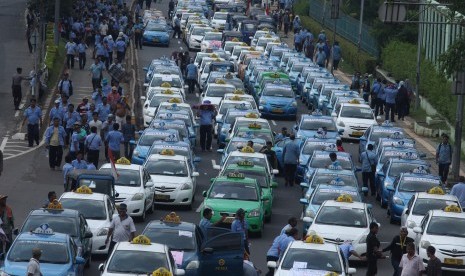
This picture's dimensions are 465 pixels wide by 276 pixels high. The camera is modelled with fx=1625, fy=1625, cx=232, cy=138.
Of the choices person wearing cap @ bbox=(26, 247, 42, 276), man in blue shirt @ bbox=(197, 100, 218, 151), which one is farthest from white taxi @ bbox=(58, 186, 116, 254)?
man in blue shirt @ bbox=(197, 100, 218, 151)

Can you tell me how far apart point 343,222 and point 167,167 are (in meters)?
7.38

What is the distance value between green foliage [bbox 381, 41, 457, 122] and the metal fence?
14.7 ft

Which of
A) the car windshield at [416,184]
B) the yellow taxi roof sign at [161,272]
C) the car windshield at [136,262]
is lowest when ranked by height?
Result: the car windshield at [416,184]

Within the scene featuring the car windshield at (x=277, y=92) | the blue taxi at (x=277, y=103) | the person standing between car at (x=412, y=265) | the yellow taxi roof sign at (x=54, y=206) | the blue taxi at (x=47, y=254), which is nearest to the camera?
the blue taxi at (x=47, y=254)

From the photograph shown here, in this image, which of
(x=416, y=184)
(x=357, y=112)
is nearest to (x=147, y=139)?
(x=416, y=184)

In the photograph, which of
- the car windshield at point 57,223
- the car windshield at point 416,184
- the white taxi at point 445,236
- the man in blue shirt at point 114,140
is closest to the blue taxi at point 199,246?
the car windshield at point 57,223

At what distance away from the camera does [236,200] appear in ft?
119

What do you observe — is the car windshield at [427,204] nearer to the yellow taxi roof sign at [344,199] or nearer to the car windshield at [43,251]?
the yellow taxi roof sign at [344,199]

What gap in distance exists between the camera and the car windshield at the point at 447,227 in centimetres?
3281

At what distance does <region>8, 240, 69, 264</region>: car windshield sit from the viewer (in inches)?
1106

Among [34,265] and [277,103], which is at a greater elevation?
[34,265]

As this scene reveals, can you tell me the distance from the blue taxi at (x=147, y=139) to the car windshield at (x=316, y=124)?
5571mm

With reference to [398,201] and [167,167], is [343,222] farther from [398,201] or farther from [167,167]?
[167,167]

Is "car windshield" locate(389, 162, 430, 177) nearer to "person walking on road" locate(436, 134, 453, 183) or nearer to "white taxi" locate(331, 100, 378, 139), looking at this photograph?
"person walking on road" locate(436, 134, 453, 183)
